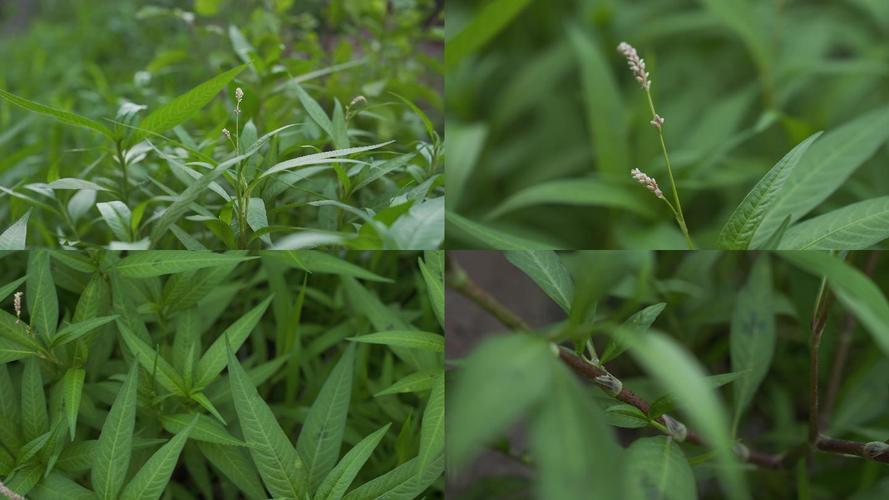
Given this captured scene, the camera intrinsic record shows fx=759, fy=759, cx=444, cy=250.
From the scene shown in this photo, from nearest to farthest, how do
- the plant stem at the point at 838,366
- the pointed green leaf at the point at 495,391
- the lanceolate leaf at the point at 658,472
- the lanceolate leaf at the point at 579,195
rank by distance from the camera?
the pointed green leaf at the point at 495,391 → the lanceolate leaf at the point at 658,472 → the lanceolate leaf at the point at 579,195 → the plant stem at the point at 838,366

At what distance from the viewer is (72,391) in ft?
2.02

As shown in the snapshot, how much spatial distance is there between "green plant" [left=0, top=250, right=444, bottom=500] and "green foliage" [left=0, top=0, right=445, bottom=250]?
46mm

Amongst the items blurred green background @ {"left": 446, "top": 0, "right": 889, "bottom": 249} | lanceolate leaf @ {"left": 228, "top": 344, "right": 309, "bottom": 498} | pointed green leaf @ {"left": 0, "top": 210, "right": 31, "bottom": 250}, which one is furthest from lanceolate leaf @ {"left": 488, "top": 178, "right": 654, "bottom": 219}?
pointed green leaf @ {"left": 0, "top": 210, "right": 31, "bottom": 250}

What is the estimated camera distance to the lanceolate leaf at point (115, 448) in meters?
0.59

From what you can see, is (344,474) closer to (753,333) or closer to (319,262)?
(319,262)

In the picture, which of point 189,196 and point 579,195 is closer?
point 189,196

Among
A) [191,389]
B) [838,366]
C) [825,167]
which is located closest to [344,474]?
[191,389]

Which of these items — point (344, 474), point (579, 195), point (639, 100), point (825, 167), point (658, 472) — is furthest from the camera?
point (639, 100)

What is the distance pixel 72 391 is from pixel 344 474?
231 mm

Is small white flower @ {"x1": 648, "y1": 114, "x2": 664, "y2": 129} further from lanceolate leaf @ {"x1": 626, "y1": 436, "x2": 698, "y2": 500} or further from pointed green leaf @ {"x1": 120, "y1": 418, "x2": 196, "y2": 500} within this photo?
pointed green leaf @ {"x1": 120, "y1": 418, "x2": 196, "y2": 500}

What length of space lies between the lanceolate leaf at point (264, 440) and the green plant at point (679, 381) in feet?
0.46

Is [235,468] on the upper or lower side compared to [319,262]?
lower

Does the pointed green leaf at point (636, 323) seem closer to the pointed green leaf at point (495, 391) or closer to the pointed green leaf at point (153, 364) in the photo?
the pointed green leaf at point (495, 391)

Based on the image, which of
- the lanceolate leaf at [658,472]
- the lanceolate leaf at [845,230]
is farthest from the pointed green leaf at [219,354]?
the lanceolate leaf at [845,230]
